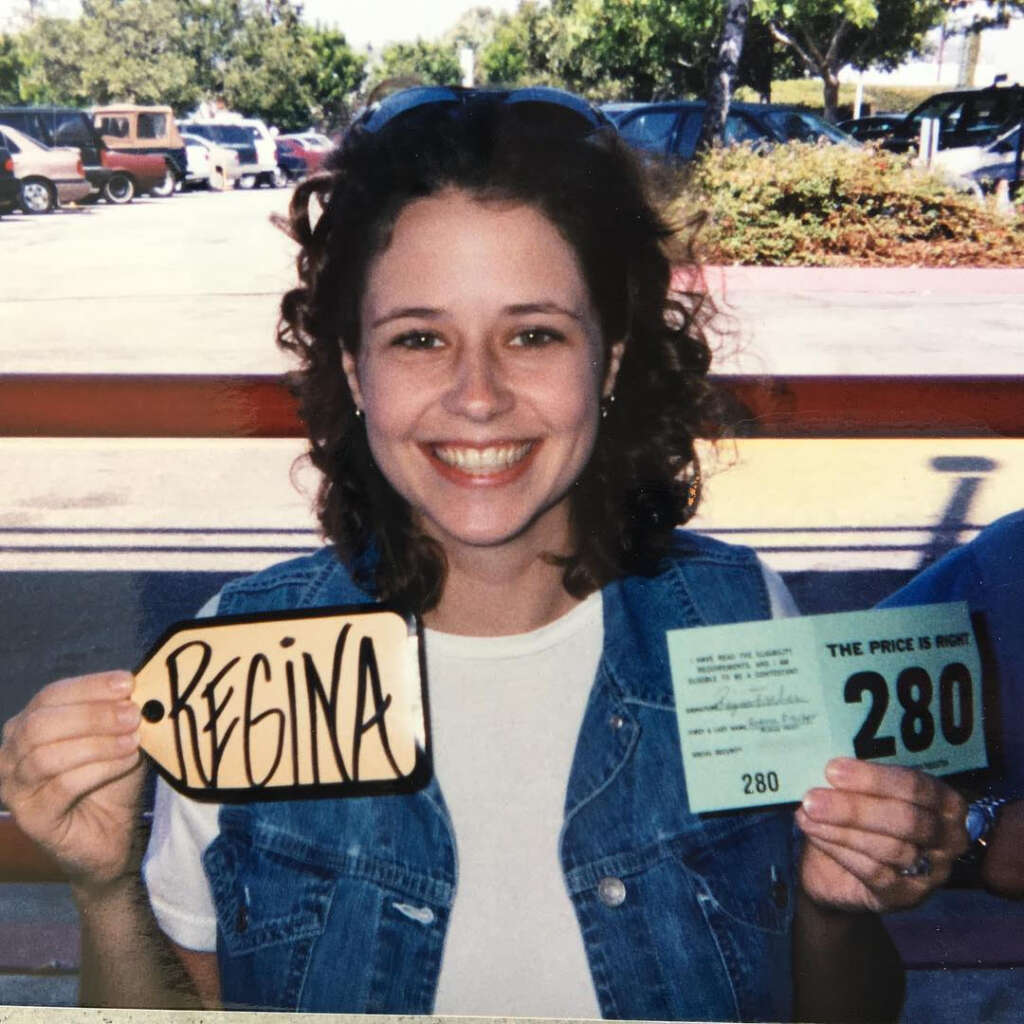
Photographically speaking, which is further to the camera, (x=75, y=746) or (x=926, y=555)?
(x=926, y=555)

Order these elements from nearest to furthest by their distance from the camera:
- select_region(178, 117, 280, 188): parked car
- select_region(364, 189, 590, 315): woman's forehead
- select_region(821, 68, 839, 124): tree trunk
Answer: select_region(364, 189, 590, 315): woman's forehead → select_region(821, 68, 839, 124): tree trunk → select_region(178, 117, 280, 188): parked car

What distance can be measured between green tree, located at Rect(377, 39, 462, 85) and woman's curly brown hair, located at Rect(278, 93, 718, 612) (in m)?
0.17

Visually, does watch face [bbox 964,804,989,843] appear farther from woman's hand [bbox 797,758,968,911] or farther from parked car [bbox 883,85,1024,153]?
parked car [bbox 883,85,1024,153]

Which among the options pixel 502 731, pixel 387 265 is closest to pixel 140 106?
pixel 387 265

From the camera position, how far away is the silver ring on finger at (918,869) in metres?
1.40

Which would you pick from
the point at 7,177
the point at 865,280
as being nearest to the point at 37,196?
the point at 7,177

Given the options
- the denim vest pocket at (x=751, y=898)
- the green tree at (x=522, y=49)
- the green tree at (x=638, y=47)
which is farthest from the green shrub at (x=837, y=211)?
the denim vest pocket at (x=751, y=898)

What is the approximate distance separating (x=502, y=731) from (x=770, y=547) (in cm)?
57

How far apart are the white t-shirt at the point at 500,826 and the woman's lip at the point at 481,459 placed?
0.22 meters

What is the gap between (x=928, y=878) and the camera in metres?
1.42

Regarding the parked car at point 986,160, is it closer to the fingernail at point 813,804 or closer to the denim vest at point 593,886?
the denim vest at point 593,886

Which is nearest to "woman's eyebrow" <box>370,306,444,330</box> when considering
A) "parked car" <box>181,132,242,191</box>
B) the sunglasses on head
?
the sunglasses on head

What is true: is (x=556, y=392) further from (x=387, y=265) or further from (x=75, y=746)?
(x=75, y=746)

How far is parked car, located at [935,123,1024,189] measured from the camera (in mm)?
1515
